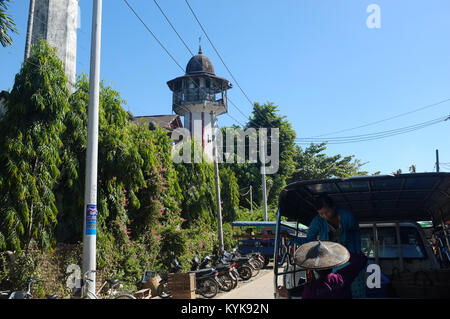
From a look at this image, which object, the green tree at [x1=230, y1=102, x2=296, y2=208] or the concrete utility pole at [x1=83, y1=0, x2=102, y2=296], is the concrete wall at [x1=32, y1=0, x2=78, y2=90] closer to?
the concrete utility pole at [x1=83, y1=0, x2=102, y2=296]

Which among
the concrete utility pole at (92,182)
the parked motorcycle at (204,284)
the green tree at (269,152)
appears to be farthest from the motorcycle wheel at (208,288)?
the green tree at (269,152)

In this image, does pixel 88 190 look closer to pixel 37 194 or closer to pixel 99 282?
pixel 37 194

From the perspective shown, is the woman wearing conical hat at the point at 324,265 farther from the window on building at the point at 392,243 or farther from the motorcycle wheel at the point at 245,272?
the motorcycle wheel at the point at 245,272

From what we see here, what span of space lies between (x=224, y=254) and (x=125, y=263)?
499cm

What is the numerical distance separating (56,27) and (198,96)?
24130mm

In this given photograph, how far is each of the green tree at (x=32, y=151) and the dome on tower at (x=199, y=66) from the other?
101ft

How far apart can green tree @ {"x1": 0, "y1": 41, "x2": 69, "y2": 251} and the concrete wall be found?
532 centimetres

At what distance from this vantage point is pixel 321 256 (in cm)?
346

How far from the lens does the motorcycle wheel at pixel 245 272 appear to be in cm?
1581

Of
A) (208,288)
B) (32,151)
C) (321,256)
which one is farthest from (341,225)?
(208,288)

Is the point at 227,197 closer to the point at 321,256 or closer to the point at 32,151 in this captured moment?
the point at 32,151

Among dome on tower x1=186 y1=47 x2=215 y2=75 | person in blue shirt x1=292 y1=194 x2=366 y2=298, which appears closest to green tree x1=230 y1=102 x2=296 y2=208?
dome on tower x1=186 y1=47 x2=215 y2=75

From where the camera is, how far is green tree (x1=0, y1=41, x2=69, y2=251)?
871 cm
